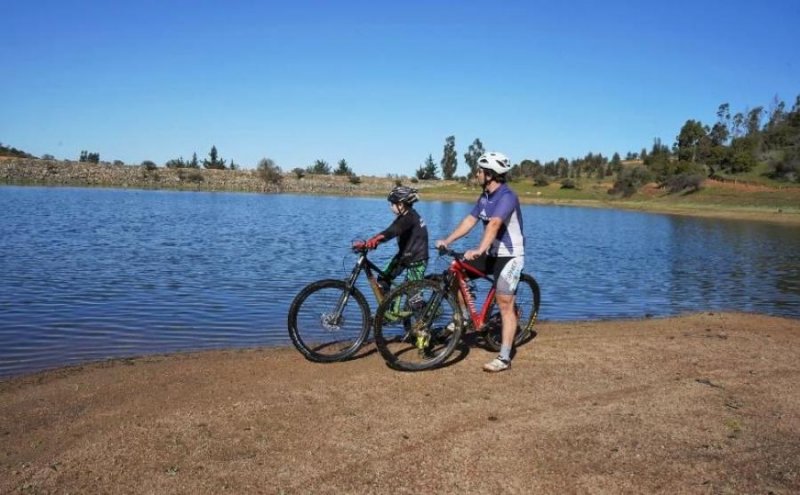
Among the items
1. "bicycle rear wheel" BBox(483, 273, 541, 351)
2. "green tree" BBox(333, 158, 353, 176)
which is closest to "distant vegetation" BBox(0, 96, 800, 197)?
"green tree" BBox(333, 158, 353, 176)

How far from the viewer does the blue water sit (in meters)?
10.0

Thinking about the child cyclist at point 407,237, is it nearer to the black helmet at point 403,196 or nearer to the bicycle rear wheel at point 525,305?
the black helmet at point 403,196

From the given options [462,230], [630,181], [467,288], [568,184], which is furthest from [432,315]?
[568,184]

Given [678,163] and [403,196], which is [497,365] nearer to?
[403,196]

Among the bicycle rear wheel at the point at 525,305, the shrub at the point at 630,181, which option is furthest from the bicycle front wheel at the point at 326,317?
the shrub at the point at 630,181

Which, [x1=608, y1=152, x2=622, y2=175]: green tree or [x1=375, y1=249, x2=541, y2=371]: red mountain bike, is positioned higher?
[x1=608, y1=152, x2=622, y2=175]: green tree

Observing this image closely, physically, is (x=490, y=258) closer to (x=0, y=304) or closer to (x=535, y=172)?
(x=0, y=304)

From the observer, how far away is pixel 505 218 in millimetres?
7215

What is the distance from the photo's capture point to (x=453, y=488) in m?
4.41

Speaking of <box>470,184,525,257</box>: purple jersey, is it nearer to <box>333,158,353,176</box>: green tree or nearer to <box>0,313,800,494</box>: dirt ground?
<box>0,313,800,494</box>: dirt ground

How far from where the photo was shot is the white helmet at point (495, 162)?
736 cm

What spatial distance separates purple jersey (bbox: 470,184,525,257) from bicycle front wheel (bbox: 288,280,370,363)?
1.73 metres

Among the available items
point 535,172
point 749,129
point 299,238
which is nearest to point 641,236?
point 299,238

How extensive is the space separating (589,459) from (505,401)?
1.37 m
